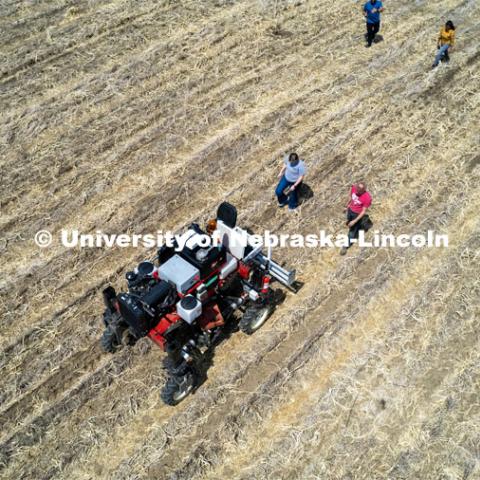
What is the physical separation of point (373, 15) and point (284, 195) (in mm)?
6401

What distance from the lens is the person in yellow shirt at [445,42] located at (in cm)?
1323

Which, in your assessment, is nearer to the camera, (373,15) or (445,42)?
(445,42)

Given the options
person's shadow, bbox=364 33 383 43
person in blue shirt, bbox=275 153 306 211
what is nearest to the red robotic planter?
person in blue shirt, bbox=275 153 306 211

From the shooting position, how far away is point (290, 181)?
10359 millimetres

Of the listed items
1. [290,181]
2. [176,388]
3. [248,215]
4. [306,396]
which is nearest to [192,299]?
[176,388]

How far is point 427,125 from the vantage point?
1252 cm

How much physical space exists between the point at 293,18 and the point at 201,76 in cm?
395

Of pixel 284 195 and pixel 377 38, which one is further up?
pixel 377 38

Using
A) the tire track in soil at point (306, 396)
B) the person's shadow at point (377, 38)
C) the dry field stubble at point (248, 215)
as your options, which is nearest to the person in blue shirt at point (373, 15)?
the person's shadow at point (377, 38)

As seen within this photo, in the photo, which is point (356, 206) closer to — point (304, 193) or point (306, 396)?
point (304, 193)

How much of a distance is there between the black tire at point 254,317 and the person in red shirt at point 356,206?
2.12 metres

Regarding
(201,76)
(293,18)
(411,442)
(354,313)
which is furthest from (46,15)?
(411,442)

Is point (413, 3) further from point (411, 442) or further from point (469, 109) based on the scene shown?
point (411, 442)

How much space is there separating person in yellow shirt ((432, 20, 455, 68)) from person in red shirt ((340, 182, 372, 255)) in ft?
20.1
